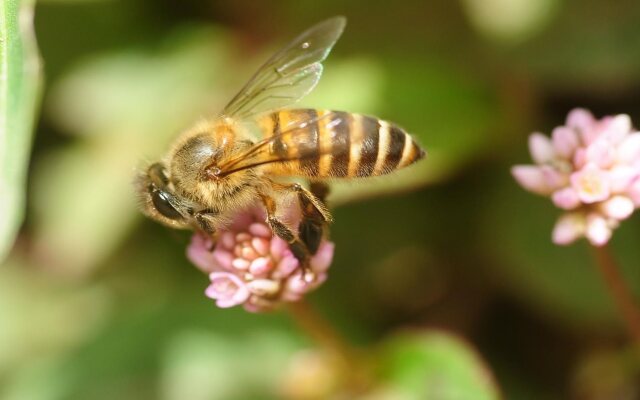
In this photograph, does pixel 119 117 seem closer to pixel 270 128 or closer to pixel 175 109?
pixel 175 109

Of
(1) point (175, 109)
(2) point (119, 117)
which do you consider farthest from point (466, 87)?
(2) point (119, 117)

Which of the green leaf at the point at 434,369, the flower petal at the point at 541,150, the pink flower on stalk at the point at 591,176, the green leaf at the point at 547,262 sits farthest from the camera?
the green leaf at the point at 547,262

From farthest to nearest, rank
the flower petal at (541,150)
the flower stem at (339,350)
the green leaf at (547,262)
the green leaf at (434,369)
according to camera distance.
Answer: the green leaf at (547,262)
the flower stem at (339,350)
the green leaf at (434,369)
the flower petal at (541,150)

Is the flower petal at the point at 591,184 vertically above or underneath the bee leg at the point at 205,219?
above

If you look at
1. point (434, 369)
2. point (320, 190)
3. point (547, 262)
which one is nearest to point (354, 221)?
point (547, 262)

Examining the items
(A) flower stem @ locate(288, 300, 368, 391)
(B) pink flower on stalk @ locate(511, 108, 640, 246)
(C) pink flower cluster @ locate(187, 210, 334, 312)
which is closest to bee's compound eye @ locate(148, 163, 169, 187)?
(C) pink flower cluster @ locate(187, 210, 334, 312)

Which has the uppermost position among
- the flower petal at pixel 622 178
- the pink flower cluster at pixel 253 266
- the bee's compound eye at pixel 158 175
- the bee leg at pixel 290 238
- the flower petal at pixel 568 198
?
the flower petal at pixel 622 178

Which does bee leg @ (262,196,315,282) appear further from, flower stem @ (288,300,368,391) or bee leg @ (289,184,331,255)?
flower stem @ (288,300,368,391)

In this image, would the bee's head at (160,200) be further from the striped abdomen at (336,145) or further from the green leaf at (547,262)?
the green leaf at (547,262)

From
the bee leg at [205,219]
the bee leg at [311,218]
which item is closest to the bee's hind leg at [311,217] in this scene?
the bee leg at [311,218]
